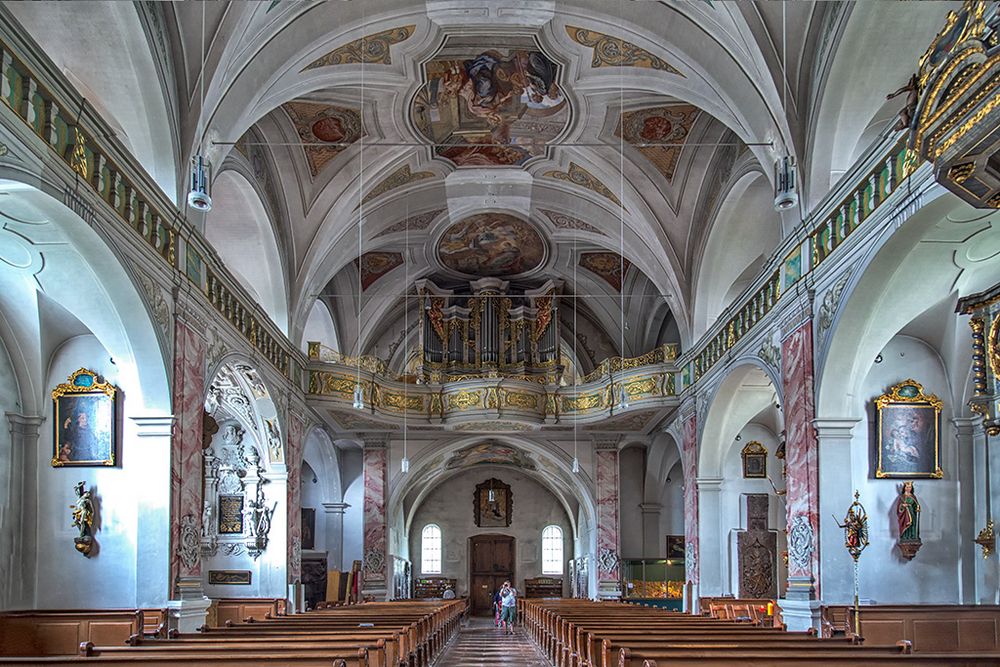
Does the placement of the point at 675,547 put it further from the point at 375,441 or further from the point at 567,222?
the point at 567,222

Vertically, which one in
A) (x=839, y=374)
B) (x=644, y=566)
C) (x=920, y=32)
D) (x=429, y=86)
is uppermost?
(x=429, y=86)

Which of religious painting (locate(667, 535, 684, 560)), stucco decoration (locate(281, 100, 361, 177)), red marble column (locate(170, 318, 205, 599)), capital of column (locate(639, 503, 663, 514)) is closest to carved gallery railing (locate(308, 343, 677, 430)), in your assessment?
stucco decoration (locate(281, 100, 361, 177))

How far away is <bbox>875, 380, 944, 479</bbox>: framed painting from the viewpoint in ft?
46.9

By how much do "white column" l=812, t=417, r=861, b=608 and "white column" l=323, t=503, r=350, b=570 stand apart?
58.4 ft

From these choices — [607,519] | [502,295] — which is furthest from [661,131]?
[607,519]

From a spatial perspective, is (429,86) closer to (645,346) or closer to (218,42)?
(218,42)

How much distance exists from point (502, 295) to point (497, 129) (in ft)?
23.3

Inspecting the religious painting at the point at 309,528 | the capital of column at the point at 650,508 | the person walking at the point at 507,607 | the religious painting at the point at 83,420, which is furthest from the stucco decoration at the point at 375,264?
the religious painting at the point at 83,420

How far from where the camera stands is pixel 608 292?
27672 millimetres

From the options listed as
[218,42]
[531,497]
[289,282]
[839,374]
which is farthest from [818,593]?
[531,497]

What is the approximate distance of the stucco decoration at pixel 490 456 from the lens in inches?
1190

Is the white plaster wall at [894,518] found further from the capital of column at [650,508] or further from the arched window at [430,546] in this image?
the arched window at [430,546]

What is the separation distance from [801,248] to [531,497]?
22679mm

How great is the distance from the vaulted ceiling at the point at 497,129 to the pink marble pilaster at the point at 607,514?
112 inches
